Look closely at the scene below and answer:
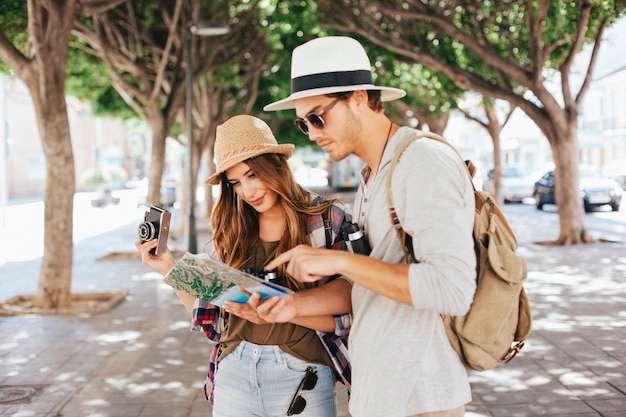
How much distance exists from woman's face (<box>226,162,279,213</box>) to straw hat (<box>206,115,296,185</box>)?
59 millimetres

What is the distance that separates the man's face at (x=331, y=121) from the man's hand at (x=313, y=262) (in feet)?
1.21

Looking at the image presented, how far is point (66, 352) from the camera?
759 centimetres

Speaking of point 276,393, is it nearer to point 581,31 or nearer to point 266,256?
point 266,256

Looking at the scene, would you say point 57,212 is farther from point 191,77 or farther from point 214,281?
point 214,281

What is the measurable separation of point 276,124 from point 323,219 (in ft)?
121

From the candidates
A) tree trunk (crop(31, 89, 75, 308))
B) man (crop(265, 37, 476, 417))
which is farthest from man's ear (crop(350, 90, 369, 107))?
tree trunk (crop(31, 89, 75, 308))

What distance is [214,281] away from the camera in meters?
2.28

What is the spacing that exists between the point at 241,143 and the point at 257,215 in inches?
13.3

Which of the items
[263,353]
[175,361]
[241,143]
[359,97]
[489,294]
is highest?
[359,97]

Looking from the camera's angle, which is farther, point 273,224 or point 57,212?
point 57,212

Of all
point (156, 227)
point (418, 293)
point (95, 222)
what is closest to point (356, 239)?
point (418, 293)

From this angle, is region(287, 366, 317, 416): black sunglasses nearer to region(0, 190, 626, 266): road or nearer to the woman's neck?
the woman's neck

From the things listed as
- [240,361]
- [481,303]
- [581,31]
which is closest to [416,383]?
[481,303]

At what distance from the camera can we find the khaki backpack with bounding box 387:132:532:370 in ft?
6.71
